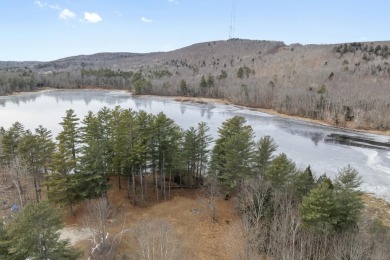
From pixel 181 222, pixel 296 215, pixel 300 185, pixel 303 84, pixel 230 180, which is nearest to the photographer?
pixel 296 215

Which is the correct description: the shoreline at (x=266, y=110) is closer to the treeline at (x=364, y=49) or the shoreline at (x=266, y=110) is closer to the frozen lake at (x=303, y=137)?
the frozen lake at (x=303, y=137)

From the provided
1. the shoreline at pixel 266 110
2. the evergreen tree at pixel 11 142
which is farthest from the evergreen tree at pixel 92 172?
the shoreline at pixel 266 110

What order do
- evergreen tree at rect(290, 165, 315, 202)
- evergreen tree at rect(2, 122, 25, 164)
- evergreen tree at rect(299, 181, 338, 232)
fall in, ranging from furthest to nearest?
evergreen tree at rect(2, 122, 25, 164)
evergreen tree at rect(290, 165, 315, 202)
evergreen tree at rect(299, 181, 338, 232)

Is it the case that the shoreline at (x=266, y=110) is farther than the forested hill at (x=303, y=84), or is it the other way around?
the forested hill at (x=303, y=84)

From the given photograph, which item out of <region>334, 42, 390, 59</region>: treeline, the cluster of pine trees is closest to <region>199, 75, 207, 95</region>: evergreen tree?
<region>334, 42, 390, 59</region>: treeline

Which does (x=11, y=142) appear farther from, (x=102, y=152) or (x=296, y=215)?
(x=296, y=215)

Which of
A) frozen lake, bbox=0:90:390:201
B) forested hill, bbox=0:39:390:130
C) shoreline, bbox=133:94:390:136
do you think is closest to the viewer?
frozen lake, bbox=0:90:390:201

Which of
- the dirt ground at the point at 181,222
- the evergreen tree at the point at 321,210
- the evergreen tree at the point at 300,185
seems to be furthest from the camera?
the evergreen tree at the point at 300,185

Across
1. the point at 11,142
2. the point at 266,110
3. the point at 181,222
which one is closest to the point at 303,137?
the point at 266,110

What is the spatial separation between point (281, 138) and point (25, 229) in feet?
159

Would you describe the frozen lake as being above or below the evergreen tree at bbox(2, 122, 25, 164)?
below

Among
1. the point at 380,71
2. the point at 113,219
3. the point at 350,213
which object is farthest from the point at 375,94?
the point at 113,219

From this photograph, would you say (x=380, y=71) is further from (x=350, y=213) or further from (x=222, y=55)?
(x=222, y=55)

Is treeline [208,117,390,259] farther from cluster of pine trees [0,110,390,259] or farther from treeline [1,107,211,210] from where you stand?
treeline [1,107,211,210]
